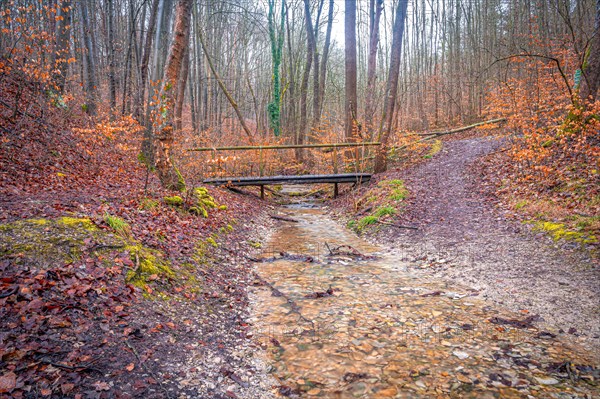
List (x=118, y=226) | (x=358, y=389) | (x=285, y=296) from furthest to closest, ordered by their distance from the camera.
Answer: (x=285, y=296) → (x=118, y=226) → (x=358, y=389)

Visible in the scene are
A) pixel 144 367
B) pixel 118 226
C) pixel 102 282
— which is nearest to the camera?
pixel 144 367

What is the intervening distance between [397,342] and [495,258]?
2.99m

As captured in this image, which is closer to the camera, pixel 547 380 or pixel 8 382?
pixel 8 382

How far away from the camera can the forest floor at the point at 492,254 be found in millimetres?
4285

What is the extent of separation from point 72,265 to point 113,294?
548mm

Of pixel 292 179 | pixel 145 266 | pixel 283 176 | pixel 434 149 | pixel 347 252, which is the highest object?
pixel 434 149

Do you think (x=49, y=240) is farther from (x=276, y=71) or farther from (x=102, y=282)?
(x=276, y=71)

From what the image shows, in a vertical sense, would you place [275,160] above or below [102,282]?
above

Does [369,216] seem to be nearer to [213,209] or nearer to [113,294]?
[213,209]

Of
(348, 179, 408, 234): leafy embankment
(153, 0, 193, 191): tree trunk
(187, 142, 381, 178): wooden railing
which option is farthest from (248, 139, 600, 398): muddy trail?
(187, 142, 381, 178): wooden railing

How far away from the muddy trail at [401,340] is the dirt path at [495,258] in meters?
0.21

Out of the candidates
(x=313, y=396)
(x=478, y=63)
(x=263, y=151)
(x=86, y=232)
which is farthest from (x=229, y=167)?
(x=478, y=63)

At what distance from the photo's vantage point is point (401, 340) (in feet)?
12.5

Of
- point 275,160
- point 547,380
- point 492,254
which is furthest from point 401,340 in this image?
point 275,160
